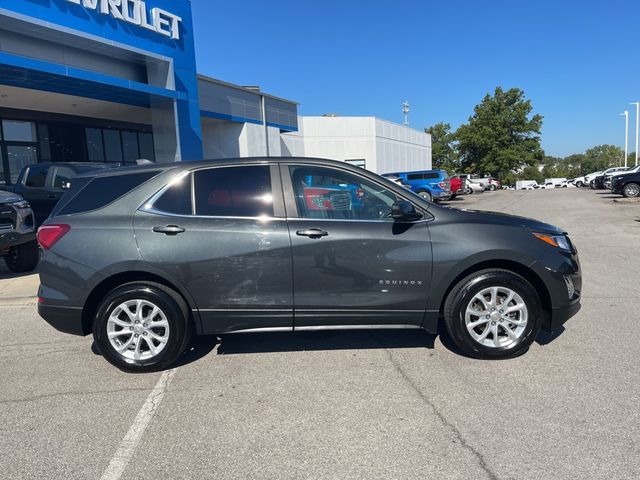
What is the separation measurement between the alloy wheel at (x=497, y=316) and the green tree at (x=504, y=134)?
64732mm

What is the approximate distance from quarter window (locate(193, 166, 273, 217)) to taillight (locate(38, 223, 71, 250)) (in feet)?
3.75

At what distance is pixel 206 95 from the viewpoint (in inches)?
742

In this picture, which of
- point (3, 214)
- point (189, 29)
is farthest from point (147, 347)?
point (189, 29)

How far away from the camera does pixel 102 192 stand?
4.09m

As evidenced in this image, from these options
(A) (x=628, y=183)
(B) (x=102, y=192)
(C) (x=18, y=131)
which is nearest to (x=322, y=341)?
(B) (x=102, y=192)

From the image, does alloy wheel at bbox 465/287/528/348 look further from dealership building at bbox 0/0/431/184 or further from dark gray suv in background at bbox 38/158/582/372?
dealership building at bbox 0/0/431/184

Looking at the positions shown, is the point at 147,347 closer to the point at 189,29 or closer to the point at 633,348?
the point at 633,348

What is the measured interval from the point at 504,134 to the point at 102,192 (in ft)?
221

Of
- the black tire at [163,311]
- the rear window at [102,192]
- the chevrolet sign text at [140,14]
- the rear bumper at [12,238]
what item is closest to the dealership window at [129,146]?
the chevrolet sign text at [140,14]

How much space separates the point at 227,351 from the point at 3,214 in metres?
5.32

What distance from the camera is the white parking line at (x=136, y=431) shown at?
2.68 m

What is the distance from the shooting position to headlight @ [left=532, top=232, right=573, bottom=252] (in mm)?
3987

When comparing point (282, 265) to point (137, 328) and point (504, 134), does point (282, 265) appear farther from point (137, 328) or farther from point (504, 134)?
point (504, 134)

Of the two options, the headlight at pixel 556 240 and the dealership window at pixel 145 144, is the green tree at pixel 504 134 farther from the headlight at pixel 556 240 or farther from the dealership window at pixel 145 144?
the headlight at pixel 556 240
